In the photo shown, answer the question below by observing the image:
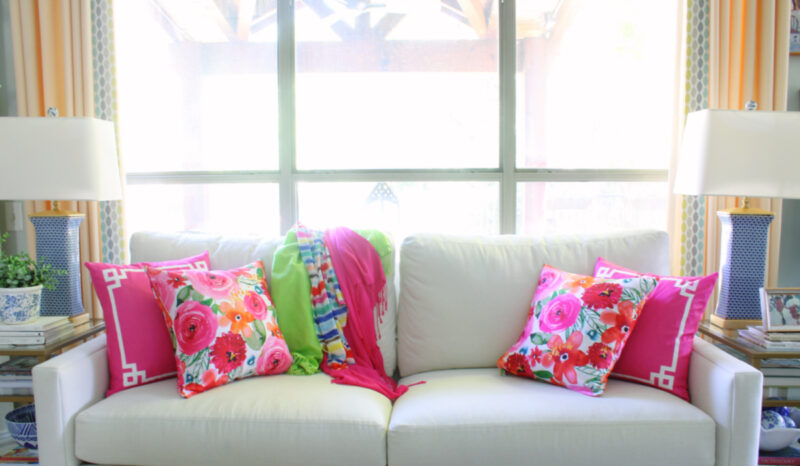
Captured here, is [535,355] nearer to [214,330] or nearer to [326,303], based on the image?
[326,303]

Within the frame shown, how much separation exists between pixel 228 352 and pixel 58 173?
97 centimetres

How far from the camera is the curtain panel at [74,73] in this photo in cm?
229

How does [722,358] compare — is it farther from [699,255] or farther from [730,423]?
[699,255]

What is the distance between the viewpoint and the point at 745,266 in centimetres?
189

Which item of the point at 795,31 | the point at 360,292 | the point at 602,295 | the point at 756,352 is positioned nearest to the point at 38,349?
the point at 360,292

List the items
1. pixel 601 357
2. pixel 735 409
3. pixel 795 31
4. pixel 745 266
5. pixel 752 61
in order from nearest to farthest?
1. pixel 735 409
2. pixel 601 357
3. pixel 745 266
4. pixel 752 61
5. pixel 795 31

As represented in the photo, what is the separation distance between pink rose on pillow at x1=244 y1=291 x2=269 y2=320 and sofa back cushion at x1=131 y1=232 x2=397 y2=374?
171mm

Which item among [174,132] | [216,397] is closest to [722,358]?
[216,397]

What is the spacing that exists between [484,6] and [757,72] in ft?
4.20

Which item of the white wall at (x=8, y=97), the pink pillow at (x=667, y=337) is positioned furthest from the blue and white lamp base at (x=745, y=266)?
the white wall at (x=8, y=97)

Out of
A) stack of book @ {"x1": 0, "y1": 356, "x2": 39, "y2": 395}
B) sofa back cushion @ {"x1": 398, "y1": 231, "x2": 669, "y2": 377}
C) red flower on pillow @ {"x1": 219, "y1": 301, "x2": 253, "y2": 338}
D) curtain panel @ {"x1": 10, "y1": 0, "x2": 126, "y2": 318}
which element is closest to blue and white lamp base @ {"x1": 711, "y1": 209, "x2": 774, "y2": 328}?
sofa back cushion @ {"x1": 398, "y1": 231, "x2": 669, "y2": 377}

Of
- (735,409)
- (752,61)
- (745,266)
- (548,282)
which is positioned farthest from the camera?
(752,61)

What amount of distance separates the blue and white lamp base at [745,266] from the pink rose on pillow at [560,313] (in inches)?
28.4

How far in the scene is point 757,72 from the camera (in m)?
2.27
